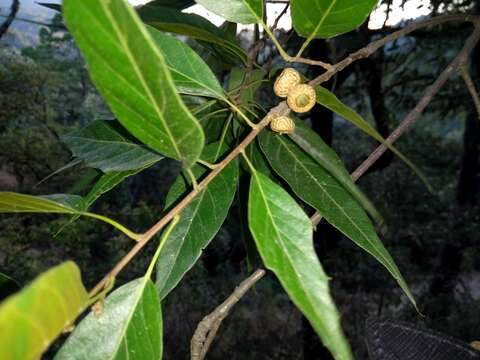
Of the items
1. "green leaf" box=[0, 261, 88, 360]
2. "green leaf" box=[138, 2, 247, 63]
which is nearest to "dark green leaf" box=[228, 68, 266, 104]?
"green leaf" box=[138, 2, 247, 63]

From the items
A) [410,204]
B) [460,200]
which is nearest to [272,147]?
[460,200]

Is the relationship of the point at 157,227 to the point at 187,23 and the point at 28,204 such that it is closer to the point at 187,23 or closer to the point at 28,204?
the point at 28,204

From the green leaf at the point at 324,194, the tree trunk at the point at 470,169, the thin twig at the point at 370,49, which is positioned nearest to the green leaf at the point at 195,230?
the green leaf at the point at 324,194

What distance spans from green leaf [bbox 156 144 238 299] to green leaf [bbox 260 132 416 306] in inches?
2.4

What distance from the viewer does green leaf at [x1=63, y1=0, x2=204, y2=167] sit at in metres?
0.26

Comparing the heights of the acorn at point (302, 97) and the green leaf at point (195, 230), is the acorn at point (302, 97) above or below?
above

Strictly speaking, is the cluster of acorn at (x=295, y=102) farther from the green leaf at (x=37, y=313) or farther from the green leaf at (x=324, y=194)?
the green leaf at (x=37, y=313)

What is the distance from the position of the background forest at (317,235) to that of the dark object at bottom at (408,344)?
2.63 metres

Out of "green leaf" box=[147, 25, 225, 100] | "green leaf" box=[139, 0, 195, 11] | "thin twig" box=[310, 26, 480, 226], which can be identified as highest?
"green leaf" box=[139, 0, 195, 11]

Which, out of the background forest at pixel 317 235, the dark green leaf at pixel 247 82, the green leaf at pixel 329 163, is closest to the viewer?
the green leaf at pixel 329 163

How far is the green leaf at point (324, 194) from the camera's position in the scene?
504mm

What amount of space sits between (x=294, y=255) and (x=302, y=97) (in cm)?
17

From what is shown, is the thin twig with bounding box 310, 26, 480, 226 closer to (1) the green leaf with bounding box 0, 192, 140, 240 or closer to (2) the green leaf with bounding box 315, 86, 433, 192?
(2) the green leaf with bounding box 315, 86, 433, 192

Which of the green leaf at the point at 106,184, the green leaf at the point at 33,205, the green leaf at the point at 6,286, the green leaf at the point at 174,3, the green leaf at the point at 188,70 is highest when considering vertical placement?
the green leaf at the point at 174,3
